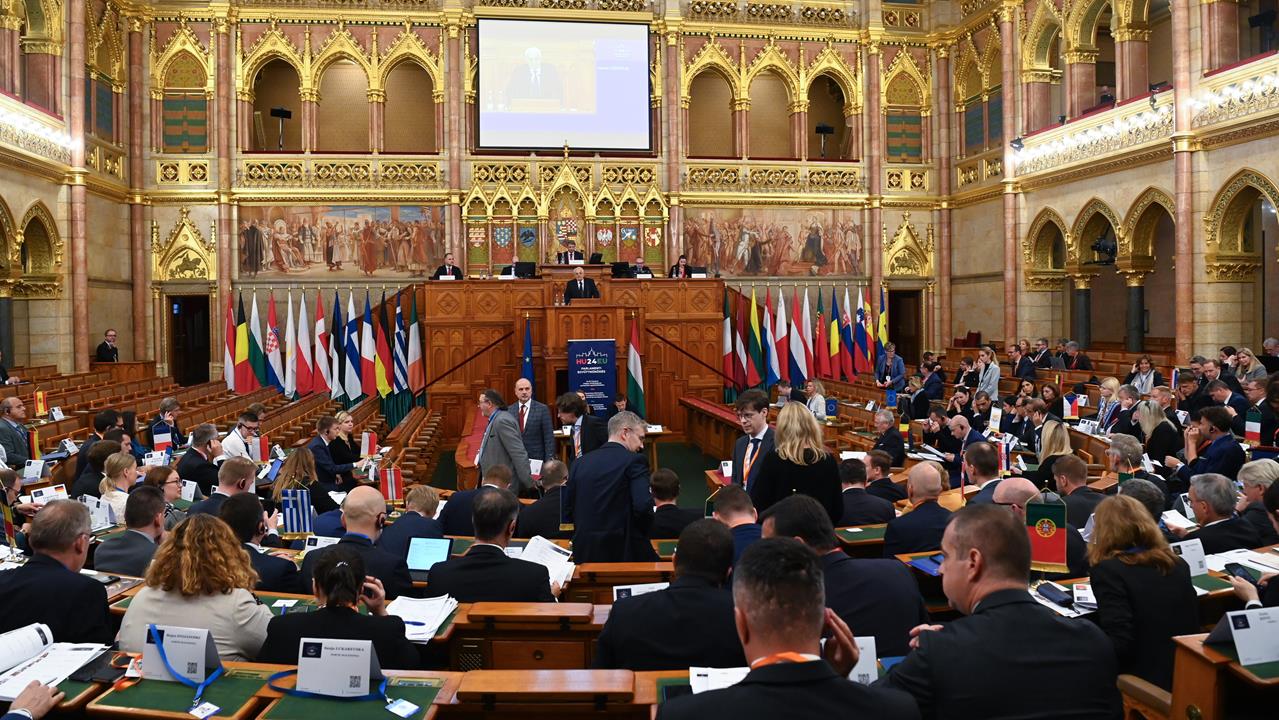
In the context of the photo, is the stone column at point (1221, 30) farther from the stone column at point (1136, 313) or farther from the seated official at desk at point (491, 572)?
the seated official at desk at point (491, 572)

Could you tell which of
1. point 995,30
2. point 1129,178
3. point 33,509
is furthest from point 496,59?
point 33,509

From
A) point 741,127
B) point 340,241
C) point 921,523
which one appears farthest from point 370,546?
point 741,127

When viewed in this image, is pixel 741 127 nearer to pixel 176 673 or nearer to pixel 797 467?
pixel 797 467

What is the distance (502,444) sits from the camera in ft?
29.1

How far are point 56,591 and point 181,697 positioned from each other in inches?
44.1

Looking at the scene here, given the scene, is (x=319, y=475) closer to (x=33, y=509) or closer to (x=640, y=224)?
(x=33, y=509)

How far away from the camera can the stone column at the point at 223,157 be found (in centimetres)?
2189

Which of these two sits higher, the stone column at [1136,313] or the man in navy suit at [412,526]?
the stone column at [1136,313]

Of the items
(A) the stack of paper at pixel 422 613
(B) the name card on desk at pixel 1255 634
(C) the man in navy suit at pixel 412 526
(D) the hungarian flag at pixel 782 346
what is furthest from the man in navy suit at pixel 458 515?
(D) the hungarian flag at pixel 782 346

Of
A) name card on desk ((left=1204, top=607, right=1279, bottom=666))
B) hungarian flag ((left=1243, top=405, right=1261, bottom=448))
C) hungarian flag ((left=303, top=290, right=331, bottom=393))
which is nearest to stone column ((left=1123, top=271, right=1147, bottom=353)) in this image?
hungarian flag ((left=1243, top=405, right=1261, bottom=448))

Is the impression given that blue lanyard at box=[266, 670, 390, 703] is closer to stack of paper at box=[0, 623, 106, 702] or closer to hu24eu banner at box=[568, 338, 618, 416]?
stack of paper at box=[0, 623, 106, 702]

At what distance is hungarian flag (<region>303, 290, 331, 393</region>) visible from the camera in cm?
1869

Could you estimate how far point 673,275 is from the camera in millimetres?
20000

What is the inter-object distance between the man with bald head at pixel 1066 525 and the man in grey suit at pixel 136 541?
4.57 m
